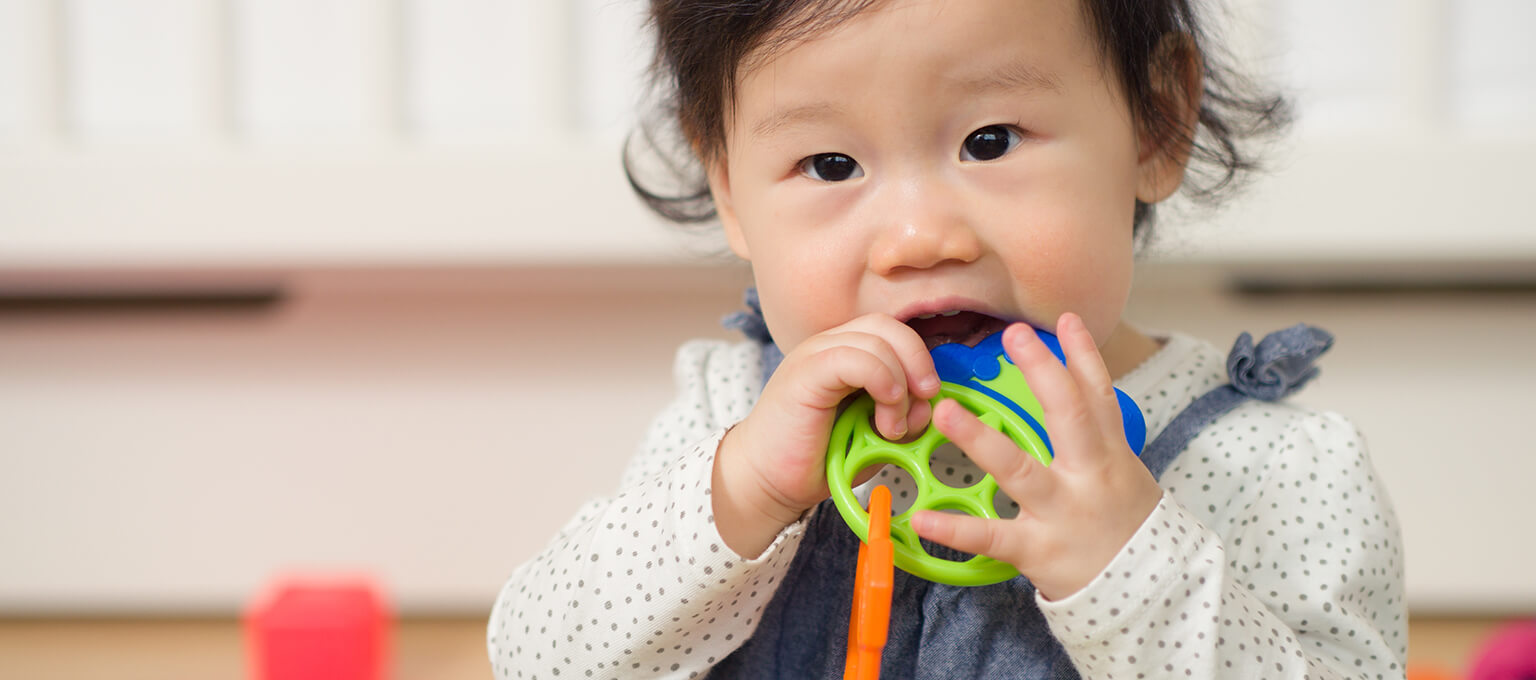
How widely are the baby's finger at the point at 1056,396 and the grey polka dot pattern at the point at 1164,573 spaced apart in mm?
45

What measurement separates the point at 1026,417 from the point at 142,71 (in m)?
0.92

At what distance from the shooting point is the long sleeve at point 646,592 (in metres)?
0.55

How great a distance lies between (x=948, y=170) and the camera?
558mm

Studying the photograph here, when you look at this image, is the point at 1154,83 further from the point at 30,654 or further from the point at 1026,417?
the point at 30,654

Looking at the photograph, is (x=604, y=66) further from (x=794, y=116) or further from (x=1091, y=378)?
(x=1091, y=378)

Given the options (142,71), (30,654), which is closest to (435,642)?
(30,654)

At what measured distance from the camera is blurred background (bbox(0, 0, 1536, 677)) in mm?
1035

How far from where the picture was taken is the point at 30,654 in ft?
3.72

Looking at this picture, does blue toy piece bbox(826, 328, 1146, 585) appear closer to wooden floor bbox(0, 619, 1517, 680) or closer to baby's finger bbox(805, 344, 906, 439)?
baby's finger bbox(805, 344, 906, 439)

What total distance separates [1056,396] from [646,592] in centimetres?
21

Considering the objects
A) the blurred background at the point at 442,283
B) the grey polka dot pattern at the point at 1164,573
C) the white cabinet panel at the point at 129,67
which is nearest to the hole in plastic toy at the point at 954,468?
the grey polka dot pattern at the point at 1164,573

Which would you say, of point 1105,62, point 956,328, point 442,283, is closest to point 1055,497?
point 956,328

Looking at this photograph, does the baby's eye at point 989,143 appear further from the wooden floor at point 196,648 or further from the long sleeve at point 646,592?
the wooden floor at point 196,648

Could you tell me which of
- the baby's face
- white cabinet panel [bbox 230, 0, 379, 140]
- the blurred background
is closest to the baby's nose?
the baby's face
